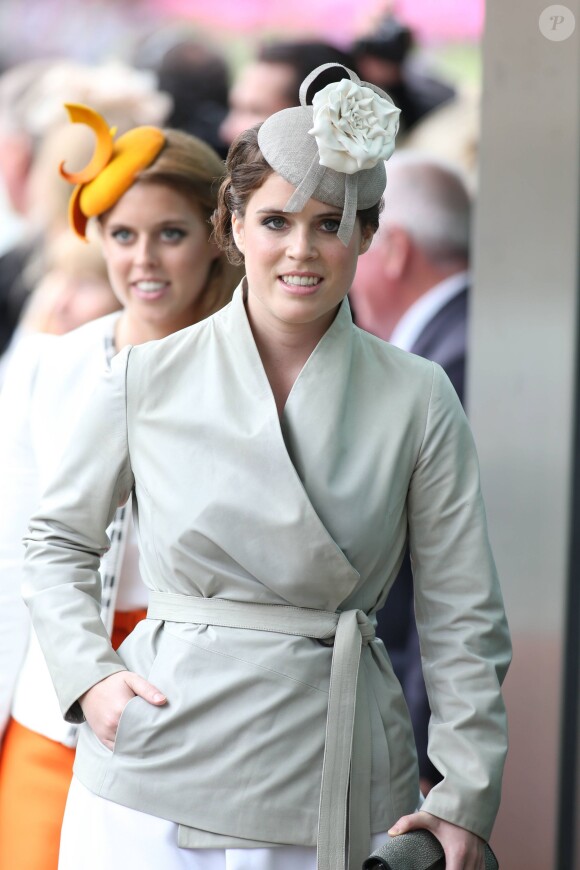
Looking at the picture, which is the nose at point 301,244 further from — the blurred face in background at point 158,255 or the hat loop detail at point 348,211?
the blurred face in background at point 158,255

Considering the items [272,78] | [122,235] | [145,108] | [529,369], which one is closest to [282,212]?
[122,235]

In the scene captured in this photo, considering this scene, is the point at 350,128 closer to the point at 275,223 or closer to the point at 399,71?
the point at 275,223

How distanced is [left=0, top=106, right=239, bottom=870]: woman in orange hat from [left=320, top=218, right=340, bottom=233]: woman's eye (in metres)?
0.80

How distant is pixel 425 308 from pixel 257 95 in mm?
734

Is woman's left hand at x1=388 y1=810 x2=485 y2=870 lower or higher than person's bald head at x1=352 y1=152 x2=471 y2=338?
lower

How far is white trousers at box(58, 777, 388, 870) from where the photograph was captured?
140 centimetres

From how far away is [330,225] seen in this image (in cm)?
147

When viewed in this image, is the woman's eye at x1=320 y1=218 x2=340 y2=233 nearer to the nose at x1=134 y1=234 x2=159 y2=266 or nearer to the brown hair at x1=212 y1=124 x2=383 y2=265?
the brown hair at x1=212 y1=124 x2=383 y2=265

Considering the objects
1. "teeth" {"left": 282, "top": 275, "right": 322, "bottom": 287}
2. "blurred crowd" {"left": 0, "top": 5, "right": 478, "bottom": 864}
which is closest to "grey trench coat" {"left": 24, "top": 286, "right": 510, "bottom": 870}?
"teeth" {"left": 282, "top": 275, "right": 322, "bottom": 287}

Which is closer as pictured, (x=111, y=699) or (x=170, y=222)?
(x=111, y=699)

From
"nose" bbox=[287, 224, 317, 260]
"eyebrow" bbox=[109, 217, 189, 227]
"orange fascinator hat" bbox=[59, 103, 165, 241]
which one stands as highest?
"orange fascinator hat" bbox=[59, 103, 165, 241]

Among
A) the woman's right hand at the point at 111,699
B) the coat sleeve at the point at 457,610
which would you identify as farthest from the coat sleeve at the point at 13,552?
the coat sleeve at the point at 457,610

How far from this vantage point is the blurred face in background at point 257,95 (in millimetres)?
3180

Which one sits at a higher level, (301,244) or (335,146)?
(335,146)
